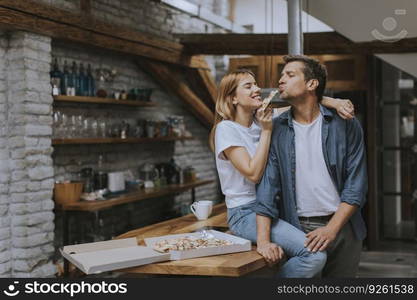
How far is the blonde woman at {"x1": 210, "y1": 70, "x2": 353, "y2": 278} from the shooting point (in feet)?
8.59

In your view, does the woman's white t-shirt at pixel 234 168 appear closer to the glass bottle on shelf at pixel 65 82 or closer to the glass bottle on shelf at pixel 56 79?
the glass bottle on shelf at pixel 56 79

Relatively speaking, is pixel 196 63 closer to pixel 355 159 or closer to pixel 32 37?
pixel 32 37

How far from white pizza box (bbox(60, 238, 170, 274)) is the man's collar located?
88 cm

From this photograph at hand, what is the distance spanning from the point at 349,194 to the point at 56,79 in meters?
3.43

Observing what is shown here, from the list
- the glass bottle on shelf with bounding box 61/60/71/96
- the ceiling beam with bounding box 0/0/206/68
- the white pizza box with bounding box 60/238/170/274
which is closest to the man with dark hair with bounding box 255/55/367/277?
the white pizza box with bounding box 60/238/170/274

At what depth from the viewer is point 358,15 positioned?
18.7 ft

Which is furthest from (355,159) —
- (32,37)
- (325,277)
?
(32,37)

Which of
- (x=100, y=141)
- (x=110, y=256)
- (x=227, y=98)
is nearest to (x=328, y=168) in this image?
(x=227, y=98)

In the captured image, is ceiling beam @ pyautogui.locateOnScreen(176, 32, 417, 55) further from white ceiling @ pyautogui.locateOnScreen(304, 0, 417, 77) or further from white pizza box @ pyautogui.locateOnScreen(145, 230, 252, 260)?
white pizza box @ pyautogui.locateOnScreen(145, 230, 252, 260)

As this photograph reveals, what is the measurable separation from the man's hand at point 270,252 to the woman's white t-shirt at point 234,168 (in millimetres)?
360

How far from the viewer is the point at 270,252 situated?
2.54 metres

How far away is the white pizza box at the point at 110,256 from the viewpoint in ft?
7.47

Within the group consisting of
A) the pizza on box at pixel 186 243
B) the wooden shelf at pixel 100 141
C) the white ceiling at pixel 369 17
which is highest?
the white ceiling at pixel 369 17

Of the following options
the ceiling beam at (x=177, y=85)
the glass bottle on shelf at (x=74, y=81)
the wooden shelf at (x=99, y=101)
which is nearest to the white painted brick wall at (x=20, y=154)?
the wooden shelf at (x=99, y=101)
